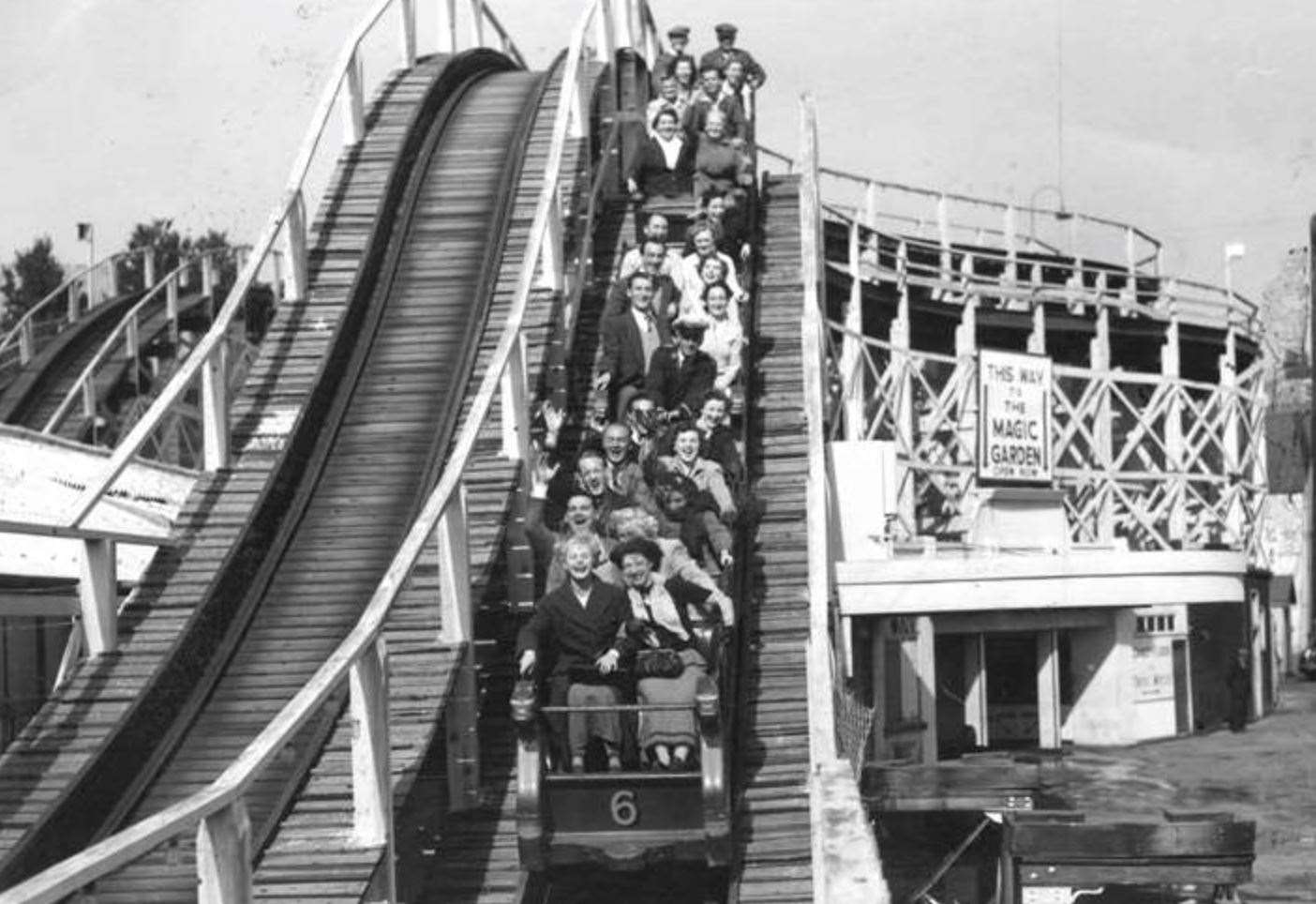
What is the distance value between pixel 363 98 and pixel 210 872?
14697 millimetres

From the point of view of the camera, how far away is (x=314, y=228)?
18.9 m

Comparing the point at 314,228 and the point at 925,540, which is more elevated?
the point at 314,228

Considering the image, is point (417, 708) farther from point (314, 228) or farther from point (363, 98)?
point (363, 98)

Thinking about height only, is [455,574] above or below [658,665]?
above

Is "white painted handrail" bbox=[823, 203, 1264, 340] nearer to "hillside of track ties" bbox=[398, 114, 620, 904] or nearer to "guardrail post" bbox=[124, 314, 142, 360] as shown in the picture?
"guardrail post" bbox=[124, 314, 142, 360]

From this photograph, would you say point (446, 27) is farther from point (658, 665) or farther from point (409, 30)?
point (658, 665)

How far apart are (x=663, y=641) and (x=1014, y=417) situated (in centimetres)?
1648

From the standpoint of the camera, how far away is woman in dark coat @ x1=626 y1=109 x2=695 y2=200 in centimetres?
2059

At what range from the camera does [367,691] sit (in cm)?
1029

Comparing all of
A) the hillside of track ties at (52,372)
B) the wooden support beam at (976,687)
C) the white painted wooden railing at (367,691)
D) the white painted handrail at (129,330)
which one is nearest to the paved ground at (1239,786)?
the wooden support beam at (976,687)

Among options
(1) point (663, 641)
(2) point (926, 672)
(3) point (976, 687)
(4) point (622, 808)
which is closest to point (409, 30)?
(2) point (926, 672)

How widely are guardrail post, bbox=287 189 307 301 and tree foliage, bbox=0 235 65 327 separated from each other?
159 feet

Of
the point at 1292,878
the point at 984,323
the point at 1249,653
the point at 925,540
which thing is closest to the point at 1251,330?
the point at 984,323

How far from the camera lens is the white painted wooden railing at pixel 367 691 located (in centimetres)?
670
